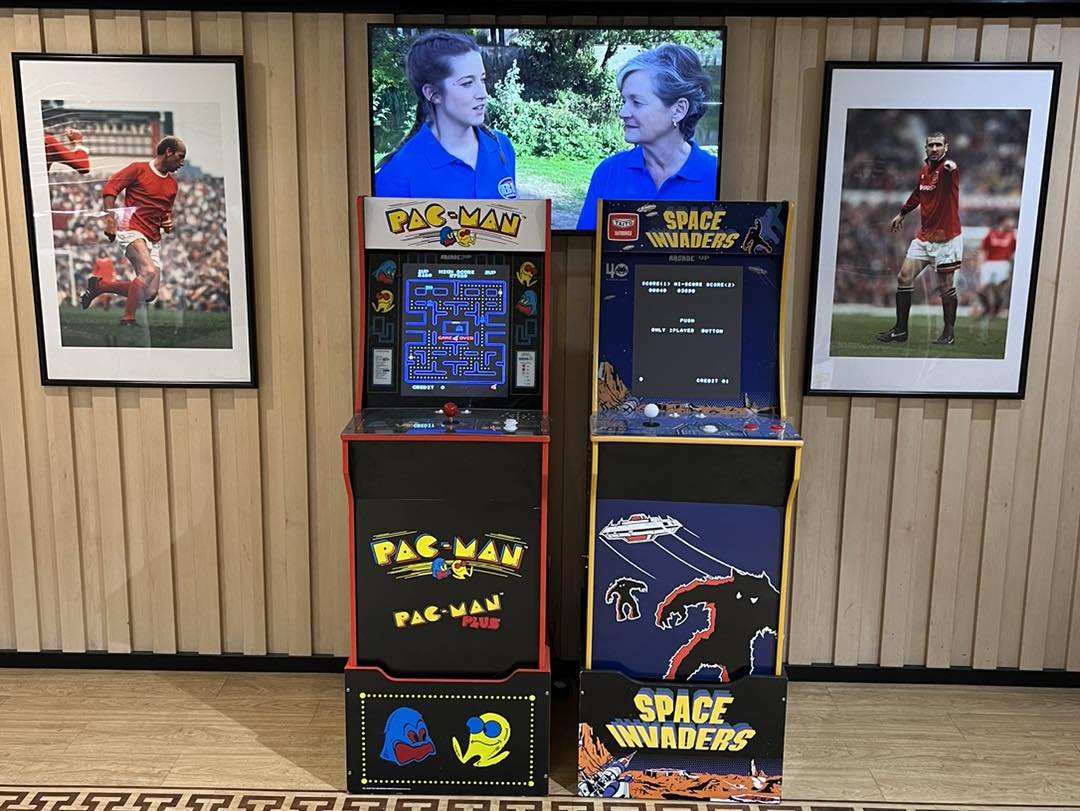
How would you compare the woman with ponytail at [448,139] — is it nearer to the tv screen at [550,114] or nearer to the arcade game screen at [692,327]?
the tv screen at [550,114]

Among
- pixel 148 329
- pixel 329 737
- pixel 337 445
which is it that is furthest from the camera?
pixel 337 445

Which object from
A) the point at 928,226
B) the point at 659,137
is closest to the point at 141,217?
the point at 659,137

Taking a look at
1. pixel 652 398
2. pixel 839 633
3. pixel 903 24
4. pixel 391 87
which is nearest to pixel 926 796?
pixel 839 633

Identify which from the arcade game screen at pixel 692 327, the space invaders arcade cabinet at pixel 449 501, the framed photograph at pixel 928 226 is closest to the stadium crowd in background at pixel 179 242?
the space invaders arcade cabinet at pixel 449 501

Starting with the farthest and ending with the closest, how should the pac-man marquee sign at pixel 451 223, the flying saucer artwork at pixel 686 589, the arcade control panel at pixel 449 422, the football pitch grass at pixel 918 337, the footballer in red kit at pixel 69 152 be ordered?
the football pitch grass at pixel 918 337 → the footballer in red kit at pixel 69 152 → the pac-man marquee sign at pixel 451 223 → the flying saucer artwork at pixel 686 589 → the arcade control panel at pixel 449 422

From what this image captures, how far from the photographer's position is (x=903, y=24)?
12.0 feet

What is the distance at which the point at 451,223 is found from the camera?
334 cm

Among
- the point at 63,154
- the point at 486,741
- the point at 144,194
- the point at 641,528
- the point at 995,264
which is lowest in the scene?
the point at 486,741

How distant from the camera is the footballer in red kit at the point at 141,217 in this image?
377 cm

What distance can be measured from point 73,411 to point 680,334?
8.18 feet

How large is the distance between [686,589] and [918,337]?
1.49m

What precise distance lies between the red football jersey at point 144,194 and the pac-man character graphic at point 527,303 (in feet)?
4.89

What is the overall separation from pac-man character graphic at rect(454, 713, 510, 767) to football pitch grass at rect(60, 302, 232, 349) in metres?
1.79

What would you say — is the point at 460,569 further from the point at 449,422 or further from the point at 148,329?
the point at 148,329
